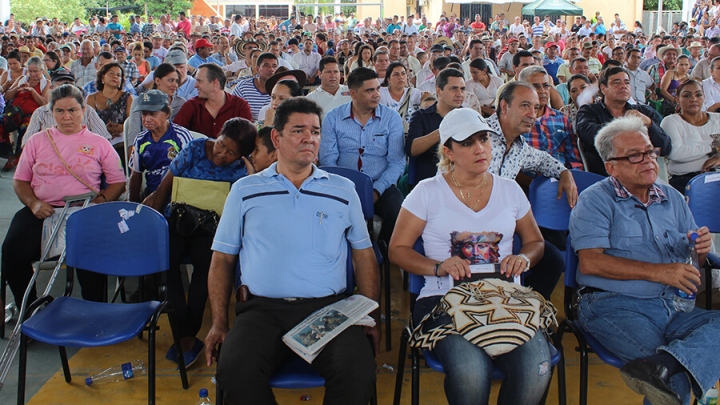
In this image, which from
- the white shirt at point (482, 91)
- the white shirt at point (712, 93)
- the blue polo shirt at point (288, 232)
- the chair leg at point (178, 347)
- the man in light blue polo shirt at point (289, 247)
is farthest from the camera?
the white shirt at point (712, 93)

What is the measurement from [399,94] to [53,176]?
3645 mm

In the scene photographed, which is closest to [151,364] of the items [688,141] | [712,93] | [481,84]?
[688,141]

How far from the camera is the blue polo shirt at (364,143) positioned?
428cm

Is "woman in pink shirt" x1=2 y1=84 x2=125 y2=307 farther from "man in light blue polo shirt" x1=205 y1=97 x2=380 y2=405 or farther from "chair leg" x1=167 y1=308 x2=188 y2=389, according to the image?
"man in light blue polo shirt" x1=205 y1=97 x2=380 y2=405

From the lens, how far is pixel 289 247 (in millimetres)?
2498

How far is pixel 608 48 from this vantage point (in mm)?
15680

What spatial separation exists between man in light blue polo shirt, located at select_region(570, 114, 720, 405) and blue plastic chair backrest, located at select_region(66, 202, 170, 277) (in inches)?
76.3

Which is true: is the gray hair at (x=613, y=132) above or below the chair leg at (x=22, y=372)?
above

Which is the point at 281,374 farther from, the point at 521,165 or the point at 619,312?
the point at 521,165

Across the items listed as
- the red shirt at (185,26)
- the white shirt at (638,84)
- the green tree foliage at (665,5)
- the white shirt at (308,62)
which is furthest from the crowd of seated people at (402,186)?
the green tree foliage at (665,5)

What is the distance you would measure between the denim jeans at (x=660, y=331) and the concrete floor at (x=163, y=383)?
1.89ft

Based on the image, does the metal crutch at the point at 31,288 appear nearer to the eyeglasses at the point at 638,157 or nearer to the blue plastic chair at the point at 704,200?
the eyeglasses at the point at 638,157

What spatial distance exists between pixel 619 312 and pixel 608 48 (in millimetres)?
14783

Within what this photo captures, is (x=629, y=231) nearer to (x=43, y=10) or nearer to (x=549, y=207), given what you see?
(x=549, y=207)
